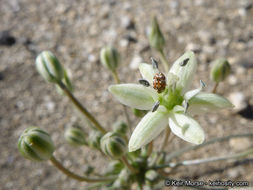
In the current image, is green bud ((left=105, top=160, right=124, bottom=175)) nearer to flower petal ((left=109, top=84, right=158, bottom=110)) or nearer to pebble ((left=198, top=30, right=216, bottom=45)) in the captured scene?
flower petal ((left=109, top=84, right=158, bottom=110))

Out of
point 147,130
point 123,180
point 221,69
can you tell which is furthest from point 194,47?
point 147,130

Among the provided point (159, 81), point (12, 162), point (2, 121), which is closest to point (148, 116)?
point (159, 81)

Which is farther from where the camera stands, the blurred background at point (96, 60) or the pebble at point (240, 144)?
the blurred background at point (96, 60)

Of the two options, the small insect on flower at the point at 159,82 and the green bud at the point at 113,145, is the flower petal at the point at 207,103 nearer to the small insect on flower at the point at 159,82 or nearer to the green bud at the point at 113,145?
the small insect on flower at the point at 159,82

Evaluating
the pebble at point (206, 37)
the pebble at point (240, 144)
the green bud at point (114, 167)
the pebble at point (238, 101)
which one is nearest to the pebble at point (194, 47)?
the pebble at point (206, 37)

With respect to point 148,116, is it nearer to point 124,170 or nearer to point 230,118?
point 124,170
